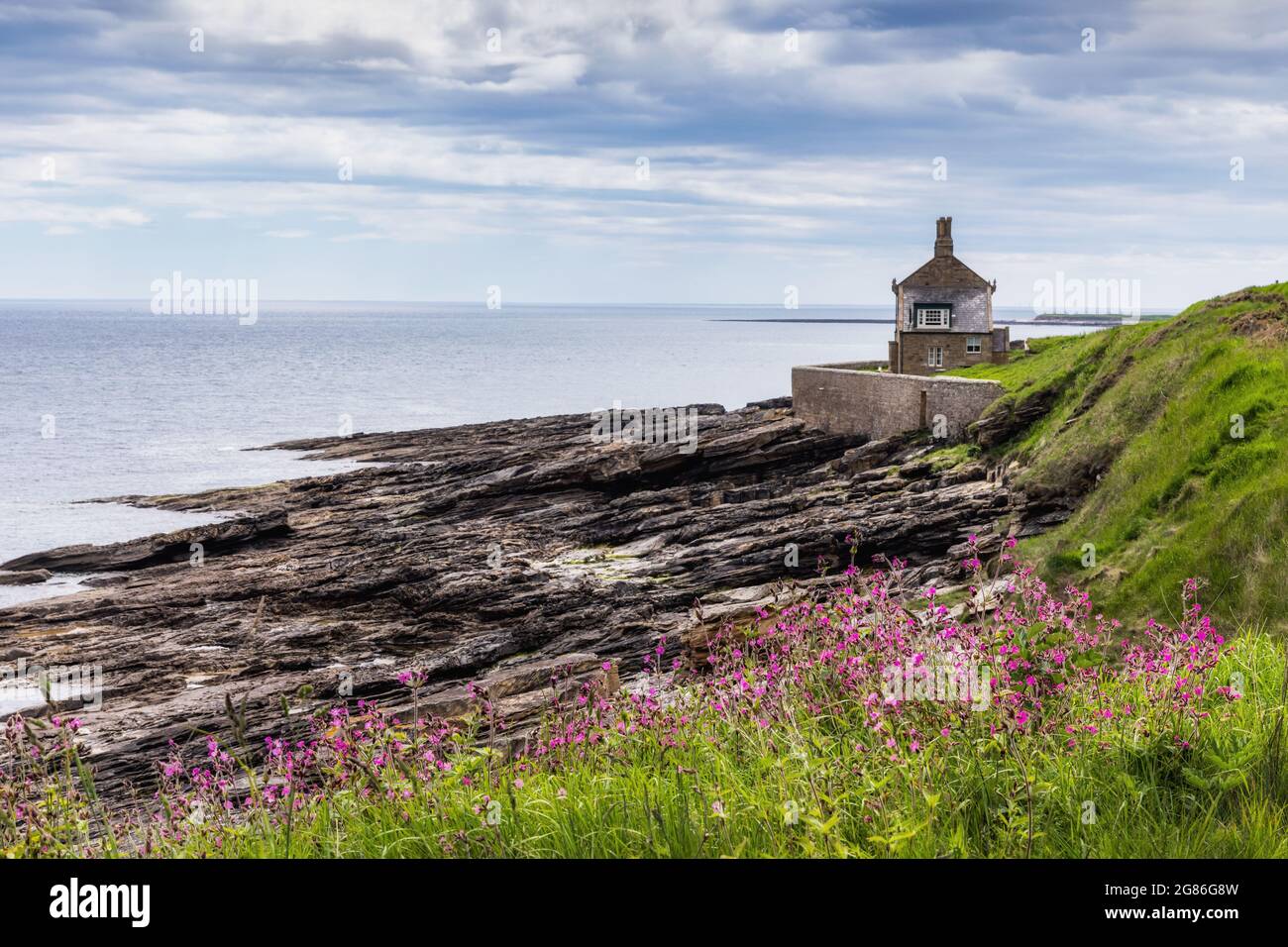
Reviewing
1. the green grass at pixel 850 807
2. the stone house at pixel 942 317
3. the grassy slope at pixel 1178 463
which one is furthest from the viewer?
the stone house at pixel 942 317

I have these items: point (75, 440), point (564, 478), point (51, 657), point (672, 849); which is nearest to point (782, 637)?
point (672, 849)

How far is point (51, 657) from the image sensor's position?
22.7 meters

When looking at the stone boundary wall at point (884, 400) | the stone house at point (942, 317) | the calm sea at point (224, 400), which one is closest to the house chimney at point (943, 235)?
the stone house at point (942, 317)

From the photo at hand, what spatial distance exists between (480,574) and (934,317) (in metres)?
29.6

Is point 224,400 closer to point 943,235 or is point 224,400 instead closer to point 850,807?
point 943,235

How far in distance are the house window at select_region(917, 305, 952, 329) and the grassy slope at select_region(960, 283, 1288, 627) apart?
1830 centimetres

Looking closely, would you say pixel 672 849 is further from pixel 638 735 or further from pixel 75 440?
pixel 75 440

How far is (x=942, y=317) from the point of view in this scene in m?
47.1

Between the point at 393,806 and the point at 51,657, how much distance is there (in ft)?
69.7

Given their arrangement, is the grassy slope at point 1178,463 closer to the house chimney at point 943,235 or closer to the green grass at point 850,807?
the green grass at point 850,807

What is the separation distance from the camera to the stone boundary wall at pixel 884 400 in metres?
33.6
